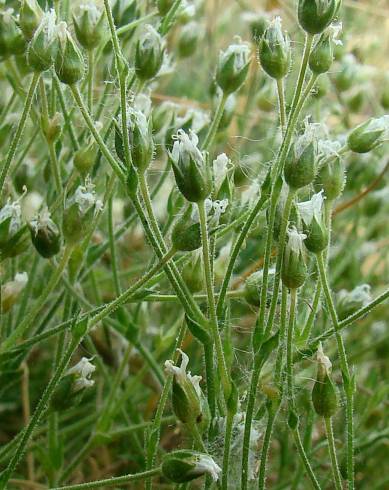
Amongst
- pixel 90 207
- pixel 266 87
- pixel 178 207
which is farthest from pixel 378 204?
pixel 90 207

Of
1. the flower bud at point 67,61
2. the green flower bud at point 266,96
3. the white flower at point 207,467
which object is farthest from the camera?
the green flower bud at point 266,96

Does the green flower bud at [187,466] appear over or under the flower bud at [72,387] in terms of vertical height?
under

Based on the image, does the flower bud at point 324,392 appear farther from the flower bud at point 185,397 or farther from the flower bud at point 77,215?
the flower bud at point 77,215

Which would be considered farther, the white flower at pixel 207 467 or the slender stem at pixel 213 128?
the slender stem at pixel 213 128

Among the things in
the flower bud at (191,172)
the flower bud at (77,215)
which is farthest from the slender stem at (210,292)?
the flower bud at (77,215)

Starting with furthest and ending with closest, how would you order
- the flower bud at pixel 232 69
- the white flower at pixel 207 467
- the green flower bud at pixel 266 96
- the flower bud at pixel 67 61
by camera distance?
the green flower bud at pixel 266 96 → the flower bud at pixel 232 69 → the flower bud at pixel 67 61 → the white flower at pixel 207 467

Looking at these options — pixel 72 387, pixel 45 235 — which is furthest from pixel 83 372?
pixel 45 235

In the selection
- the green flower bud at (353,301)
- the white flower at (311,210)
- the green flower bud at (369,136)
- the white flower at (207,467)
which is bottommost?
the green flower bud at (353,301)

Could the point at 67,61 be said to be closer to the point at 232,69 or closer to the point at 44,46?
the point at 44,46

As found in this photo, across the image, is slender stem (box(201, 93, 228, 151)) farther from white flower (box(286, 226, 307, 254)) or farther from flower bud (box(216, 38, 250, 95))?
white flower (box(286, 226, 307, 254))
